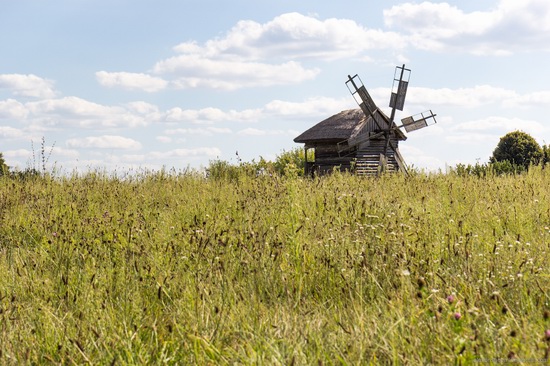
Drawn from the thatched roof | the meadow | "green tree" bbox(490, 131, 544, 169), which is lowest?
the meadow

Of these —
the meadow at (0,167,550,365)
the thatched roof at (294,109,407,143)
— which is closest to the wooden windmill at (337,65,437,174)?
the thatched roof at (294,109,407,143)

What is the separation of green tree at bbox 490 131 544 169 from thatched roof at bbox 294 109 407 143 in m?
5.65

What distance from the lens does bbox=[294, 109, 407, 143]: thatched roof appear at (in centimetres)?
2689

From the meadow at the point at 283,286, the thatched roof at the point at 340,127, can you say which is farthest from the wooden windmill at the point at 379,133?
the meadow at the point at 283,286

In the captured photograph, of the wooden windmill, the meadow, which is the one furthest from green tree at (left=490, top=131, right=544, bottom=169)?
the meadow

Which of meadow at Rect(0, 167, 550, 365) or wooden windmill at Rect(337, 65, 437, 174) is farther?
wooden windmill at Rect(337, 65, 437, 174)

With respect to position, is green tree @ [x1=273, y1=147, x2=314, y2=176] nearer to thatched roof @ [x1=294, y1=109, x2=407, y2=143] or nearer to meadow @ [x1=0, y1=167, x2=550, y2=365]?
thatched roof @ [x1=294, y1=109, x2=407, y2=143]

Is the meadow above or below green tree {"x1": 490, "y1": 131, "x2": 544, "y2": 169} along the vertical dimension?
below

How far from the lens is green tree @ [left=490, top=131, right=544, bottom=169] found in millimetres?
29844

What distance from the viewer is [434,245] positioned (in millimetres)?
5766

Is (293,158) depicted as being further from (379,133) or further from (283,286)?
(283,286)

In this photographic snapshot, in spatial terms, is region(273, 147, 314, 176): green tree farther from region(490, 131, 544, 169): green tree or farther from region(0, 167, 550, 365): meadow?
region(0, 167, 550, 365): meadow

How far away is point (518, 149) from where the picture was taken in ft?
98.6

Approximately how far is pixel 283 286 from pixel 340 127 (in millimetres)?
23046
